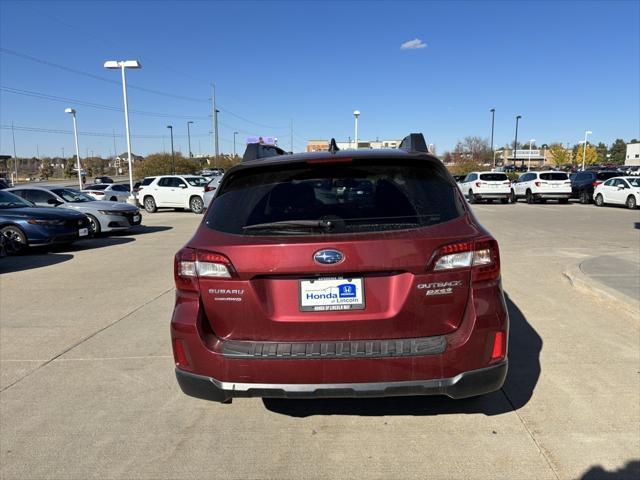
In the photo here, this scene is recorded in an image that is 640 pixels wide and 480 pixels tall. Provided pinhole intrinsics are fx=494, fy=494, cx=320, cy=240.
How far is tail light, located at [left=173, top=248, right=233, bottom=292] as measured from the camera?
2.81m

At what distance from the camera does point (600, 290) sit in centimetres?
642

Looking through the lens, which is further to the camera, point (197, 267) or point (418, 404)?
point (418, 404)

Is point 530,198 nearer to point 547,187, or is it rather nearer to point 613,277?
point 547,187

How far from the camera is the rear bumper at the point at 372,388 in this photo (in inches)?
107

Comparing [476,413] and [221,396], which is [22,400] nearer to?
[221,396]

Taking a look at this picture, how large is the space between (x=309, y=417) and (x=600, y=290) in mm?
4748

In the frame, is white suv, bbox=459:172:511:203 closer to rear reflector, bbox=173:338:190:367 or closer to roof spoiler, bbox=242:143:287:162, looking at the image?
roof spoiler, bbox=242:143:287:162

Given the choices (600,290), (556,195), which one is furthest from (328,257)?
(556,195)

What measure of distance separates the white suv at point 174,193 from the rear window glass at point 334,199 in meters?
20.4

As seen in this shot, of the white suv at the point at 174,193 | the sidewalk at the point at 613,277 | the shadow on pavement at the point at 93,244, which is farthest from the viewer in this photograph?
the white suv at the point at 174,193

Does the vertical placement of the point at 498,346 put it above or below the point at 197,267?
below

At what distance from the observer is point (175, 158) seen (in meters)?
63.1

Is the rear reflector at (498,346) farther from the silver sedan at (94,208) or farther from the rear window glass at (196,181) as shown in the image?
the rear window glass at (196,181)

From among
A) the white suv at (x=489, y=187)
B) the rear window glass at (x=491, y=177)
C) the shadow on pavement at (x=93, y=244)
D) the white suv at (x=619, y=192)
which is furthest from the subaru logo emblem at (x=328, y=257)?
the rear window glass at (x=491, y=177)
